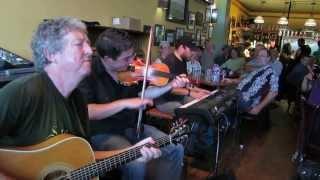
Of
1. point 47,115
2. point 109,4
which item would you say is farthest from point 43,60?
point 109,4

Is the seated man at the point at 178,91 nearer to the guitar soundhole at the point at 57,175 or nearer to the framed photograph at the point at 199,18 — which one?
the guitar soundhole at the point at 57,175

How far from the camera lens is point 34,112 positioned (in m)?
1.44

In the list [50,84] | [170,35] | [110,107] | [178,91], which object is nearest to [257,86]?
[178,91]

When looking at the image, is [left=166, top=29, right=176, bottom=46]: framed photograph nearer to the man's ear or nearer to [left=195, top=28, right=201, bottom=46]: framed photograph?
[left=195, top=28, right=201, bottom=46]: framed photograph

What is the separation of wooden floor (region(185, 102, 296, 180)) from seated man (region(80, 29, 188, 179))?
3.51ft

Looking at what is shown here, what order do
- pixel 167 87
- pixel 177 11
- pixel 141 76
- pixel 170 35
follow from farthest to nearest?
pixel 177 11 → pixel 170 35 → pixel 141 76 → pixel 167 87

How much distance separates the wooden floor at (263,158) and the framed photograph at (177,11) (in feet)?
8.61

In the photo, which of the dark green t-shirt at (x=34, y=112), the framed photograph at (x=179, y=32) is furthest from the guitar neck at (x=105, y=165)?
the framed photograph at (x=179, y=32)

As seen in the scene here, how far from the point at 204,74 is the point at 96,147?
3.19 meters

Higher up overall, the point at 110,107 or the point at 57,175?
the point at 110,107

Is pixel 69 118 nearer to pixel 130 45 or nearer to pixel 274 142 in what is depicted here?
pixel 130 45

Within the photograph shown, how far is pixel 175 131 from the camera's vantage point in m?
2.04

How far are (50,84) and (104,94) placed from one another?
730mm

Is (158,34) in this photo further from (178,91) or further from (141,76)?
(141,76)
